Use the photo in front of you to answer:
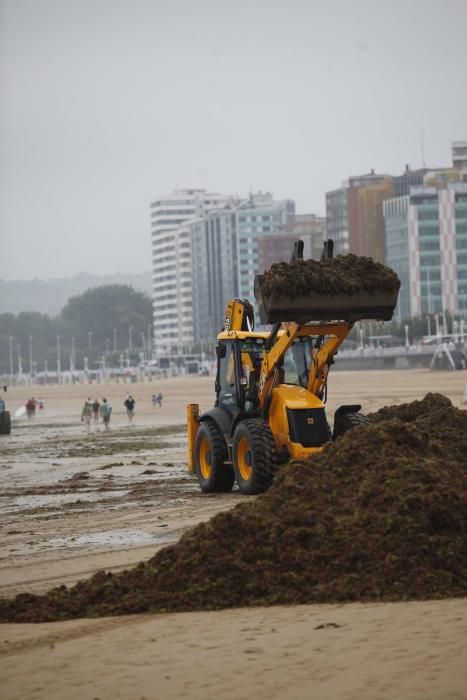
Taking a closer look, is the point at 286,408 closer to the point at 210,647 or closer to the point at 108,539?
the point at 108,539

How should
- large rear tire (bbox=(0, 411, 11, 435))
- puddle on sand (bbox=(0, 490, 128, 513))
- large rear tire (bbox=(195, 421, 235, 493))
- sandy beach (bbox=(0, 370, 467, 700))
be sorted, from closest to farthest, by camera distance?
sandy beach (bbox=(0, 370, 467, 700)) < large rear tire (bbox=(195, 421, 235, 493)) < puddle on sand (bbox=(0, 490, 128, 513)) < large rear tire (bbox=(0, 411, 11, 435))

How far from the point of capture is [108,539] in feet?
51.1

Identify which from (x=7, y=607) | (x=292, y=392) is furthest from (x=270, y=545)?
(x=292, y=392)

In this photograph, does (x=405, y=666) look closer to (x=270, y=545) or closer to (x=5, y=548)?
(x=270, y=545)

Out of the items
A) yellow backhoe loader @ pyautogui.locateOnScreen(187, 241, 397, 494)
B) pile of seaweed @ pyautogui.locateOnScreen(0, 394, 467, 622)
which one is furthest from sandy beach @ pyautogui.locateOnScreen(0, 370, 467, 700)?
yellow backhoe loader @ pyautogui.locateOnScreen(187, 241, 397, 494)

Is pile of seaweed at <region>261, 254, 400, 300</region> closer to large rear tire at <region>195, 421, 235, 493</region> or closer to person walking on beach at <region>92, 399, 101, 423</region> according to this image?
large rear tire at <region>195, 421, 235, 493</region>

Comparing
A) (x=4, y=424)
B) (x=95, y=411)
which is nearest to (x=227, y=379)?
(x=4, y=424)

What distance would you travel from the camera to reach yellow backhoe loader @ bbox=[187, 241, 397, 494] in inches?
739

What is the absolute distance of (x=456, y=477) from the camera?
12961 mm

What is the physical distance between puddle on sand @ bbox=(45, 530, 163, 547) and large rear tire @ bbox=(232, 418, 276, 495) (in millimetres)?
3021

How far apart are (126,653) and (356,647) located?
1.50m

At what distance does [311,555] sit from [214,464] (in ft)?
28.9

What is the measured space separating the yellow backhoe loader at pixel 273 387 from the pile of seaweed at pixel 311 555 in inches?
236

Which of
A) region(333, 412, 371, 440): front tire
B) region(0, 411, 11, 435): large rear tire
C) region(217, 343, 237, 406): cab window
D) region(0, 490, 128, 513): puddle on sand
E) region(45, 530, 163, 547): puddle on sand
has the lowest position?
region(0, 490, 128, 513): puddle on sand
